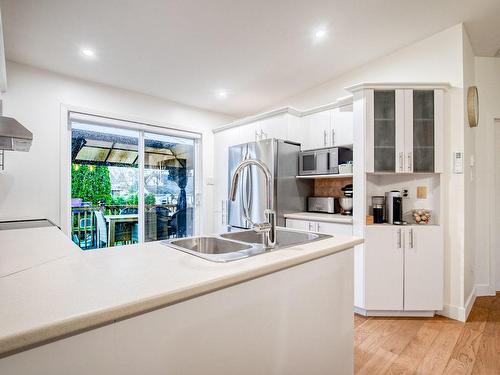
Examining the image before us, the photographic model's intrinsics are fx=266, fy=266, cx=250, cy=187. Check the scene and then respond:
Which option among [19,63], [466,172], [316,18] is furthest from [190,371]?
[19,63]

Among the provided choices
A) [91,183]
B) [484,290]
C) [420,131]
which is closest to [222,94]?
[91,183]

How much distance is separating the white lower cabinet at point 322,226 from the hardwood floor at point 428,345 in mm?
821

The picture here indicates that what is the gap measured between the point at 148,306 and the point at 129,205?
135 inches

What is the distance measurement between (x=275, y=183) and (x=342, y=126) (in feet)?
3.31

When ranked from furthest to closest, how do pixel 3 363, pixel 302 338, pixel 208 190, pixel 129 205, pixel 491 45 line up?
pixel 208 190, pixel 129 205, pixel 491 45, pixel 302 338, pixel 3 363

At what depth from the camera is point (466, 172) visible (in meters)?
2.51

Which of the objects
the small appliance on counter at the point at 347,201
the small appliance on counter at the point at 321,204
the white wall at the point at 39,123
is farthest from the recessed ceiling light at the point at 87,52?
the small appliance on counter at the point at 347,201

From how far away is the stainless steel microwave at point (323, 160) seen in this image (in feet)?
9.77

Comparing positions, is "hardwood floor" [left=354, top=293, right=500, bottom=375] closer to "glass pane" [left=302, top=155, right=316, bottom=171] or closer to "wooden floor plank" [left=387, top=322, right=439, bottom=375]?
"wooden floor plank" [left=387, top=322, right=439, bottom=375]

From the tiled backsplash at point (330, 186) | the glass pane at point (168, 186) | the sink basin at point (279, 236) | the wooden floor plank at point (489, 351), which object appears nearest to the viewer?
the sink basin at point (279, 236)

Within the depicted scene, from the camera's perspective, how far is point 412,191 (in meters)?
2.67

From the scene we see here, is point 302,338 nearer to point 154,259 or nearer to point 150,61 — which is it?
point 154,259

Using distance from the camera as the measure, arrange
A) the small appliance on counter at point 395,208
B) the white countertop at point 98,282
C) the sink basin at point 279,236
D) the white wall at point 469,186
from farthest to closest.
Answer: the small appliance on counter at point 395,208, the white wall at point 469,186, the sink basin at point 279,236, the white countertop at point 98,282

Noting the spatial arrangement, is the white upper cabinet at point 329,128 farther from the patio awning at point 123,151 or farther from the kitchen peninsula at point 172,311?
the patio awning at point 123,151
